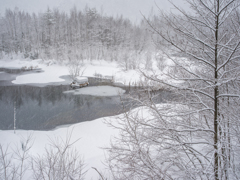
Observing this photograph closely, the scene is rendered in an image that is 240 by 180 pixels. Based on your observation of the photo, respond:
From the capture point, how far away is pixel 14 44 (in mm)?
45250

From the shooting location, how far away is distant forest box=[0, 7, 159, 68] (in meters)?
39.0

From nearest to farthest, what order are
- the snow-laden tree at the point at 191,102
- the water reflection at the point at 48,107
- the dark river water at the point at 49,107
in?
the snow-laden tree at the point at 191,102
the dark river water at the point at 49,107
the water reflection at the point at 48,107

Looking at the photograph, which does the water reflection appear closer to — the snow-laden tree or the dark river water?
the dark river water

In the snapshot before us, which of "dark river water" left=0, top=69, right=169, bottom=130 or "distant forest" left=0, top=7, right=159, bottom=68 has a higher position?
"distant forest" left=0, top=7, right=159, bottom=68

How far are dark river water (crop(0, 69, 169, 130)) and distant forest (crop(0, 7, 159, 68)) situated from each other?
21129 millimetres

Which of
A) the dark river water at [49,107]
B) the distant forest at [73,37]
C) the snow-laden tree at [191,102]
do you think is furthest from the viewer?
the distant forest at [73,37]

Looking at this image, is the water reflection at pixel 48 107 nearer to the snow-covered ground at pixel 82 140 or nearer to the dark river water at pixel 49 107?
the dark river water at pixel 49 107

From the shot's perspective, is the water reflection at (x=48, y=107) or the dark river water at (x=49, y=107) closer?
the dark river water at (x=49, y=107)

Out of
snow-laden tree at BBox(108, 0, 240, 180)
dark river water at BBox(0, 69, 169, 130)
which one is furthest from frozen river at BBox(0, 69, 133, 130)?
snow-laden tree at BBox(108, 0, 240, 180)

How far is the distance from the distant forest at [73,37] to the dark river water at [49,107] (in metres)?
21.1

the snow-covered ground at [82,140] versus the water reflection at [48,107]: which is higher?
the water reflection at [48,107]

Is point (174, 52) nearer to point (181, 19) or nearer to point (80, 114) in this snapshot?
point (181, 19)

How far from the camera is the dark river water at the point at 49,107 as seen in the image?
10.3 metres

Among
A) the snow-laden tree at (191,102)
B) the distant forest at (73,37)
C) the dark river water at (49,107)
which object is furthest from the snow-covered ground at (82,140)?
the distant forest at (73,37)
